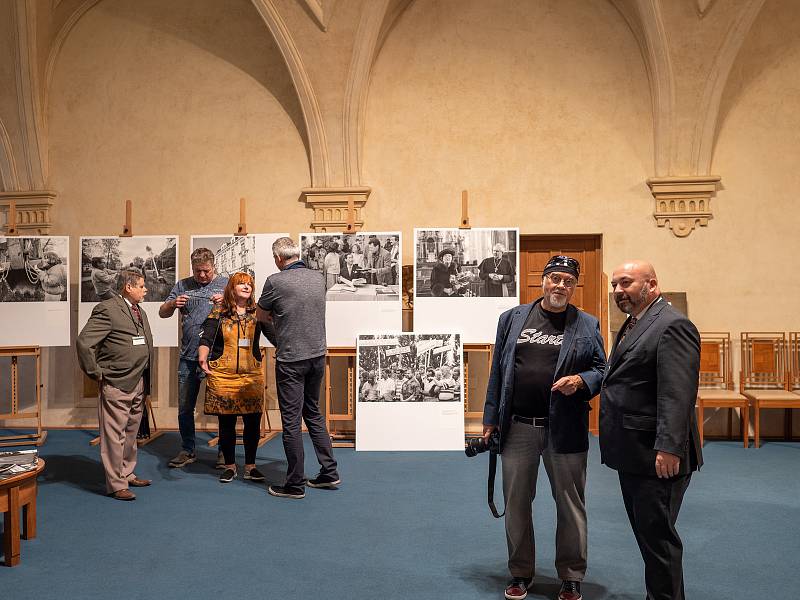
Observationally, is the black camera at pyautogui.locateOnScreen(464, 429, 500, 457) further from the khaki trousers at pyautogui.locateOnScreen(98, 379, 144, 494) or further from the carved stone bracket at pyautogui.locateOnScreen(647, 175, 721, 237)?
the carved stone bracket at pyautogui.locateOnScreen(647, 175, 721, 237)

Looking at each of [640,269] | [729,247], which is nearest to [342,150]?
[729,247]

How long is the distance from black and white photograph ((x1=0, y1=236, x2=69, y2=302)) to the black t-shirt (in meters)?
5.59

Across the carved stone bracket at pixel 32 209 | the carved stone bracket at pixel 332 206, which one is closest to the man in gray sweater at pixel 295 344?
the carved stone bracket at pixel 332 206

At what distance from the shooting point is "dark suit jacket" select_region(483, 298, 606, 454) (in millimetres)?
3207

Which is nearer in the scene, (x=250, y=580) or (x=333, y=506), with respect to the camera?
(x=250, y=580)

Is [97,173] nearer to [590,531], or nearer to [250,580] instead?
[250,580]

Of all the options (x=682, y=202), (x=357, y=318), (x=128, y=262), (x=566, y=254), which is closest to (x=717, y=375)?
(x=682, y=202)

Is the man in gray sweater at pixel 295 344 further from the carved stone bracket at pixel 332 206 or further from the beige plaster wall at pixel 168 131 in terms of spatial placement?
the beige plaster wall at pixel 168 131

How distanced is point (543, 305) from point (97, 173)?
20.7ft

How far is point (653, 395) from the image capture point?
2.77 meters

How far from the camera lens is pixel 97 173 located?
8.09 meters

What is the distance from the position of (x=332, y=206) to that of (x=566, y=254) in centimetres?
247

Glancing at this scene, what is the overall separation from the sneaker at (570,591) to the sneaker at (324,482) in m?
2.26

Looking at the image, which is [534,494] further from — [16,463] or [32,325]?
[32,325]
